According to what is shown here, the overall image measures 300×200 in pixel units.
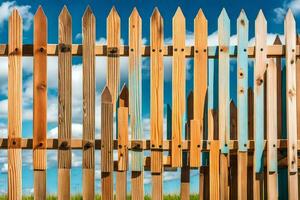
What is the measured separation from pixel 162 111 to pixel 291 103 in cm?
143

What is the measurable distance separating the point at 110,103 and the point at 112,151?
48cm

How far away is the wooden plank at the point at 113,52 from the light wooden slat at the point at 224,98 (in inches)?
41.7

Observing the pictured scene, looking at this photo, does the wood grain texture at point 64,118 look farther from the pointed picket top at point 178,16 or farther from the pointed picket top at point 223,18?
the pointed picket top at point 223,18

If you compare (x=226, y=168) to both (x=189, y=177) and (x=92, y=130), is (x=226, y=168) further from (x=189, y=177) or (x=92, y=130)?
(x=92, y=130)

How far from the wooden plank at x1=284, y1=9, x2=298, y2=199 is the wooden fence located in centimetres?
1

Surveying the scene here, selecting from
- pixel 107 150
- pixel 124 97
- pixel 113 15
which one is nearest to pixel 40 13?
pixel 113 15

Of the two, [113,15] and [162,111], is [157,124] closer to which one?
[162,111]

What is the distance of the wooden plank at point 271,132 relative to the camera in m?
6.27

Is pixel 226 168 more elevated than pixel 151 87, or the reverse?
pixel 151 87

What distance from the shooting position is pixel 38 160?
20.0ft

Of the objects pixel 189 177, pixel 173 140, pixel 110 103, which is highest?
pixel 110 103

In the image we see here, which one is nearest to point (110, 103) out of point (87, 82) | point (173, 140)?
point (87, 82)

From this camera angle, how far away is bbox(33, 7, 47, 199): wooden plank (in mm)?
6090

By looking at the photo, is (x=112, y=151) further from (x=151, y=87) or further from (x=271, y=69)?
(x=271, y=69)
